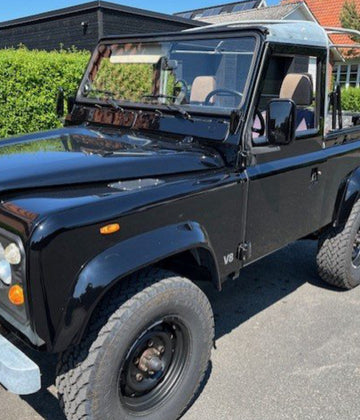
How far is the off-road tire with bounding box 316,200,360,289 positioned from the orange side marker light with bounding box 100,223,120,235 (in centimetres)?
241

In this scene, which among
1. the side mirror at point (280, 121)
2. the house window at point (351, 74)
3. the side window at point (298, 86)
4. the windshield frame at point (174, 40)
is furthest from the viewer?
the house window at point (351, 74)

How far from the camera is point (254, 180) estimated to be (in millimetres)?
2768

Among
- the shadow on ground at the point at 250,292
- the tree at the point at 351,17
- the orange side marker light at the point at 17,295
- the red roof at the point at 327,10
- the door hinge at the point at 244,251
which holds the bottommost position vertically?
the shadow on ground at the point at 250,292

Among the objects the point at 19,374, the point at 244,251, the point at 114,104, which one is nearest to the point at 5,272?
the point at 19,374

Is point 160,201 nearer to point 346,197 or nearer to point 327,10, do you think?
point 346,197

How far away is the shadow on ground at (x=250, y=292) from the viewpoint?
278cm

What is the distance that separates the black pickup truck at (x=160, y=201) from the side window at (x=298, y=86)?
0.04 ft

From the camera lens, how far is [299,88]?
3.36 meters

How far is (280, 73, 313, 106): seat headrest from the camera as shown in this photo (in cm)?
334

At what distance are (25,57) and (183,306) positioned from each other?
6568mm

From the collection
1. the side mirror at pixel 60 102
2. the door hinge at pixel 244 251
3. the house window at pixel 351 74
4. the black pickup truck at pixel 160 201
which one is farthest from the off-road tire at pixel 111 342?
the house window at pixel 351 74

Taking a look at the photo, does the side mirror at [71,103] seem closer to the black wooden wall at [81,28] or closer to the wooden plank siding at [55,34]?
the black wooden wall at [81,28]

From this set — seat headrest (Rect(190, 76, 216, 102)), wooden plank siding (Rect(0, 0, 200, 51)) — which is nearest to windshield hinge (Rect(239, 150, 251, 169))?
seat headrest (Rect(190, 76, 216, 102))

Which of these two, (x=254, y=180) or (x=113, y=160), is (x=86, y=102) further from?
(x=254, y=180)
